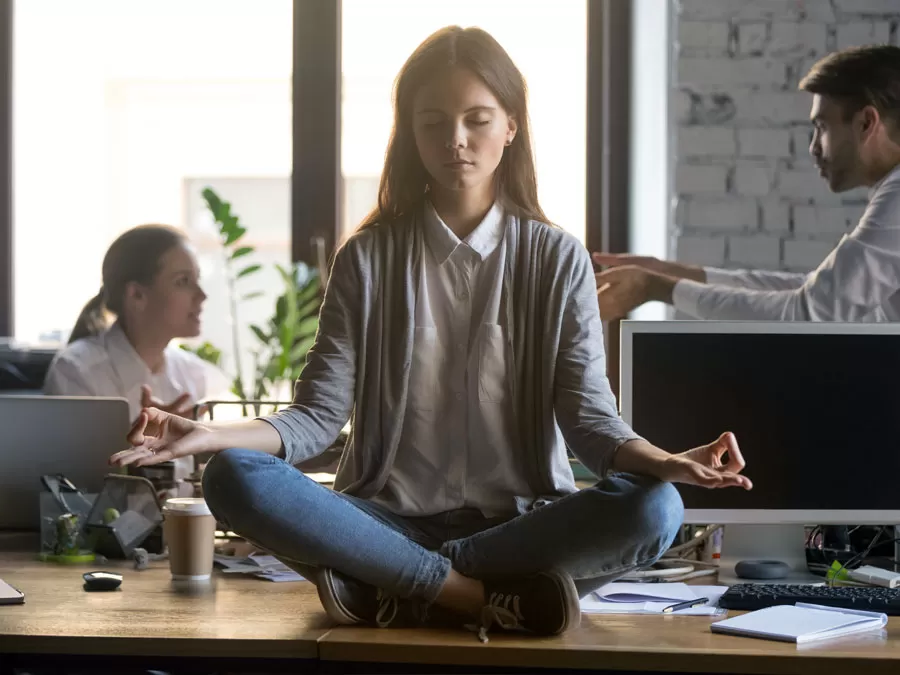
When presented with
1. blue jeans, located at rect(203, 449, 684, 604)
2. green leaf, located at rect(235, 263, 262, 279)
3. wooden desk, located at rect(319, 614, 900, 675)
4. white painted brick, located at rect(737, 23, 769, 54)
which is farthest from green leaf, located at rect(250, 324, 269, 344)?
wooden desk, located at rect(319, 614, 900, 675)

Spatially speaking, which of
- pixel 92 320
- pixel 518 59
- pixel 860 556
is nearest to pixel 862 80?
pixel 518 59

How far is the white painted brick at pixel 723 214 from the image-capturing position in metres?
2.98

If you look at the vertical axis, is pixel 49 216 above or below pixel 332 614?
above

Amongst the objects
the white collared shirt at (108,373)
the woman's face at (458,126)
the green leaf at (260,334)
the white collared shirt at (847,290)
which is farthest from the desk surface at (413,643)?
the green leaf at (260,334)

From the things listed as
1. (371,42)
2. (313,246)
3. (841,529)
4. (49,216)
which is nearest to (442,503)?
(841,529)

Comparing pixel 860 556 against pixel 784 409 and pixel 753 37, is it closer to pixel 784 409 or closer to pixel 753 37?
pixel 784 409

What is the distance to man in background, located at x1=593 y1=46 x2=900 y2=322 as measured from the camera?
250cm

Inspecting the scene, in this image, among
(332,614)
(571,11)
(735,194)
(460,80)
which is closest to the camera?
(332,614)

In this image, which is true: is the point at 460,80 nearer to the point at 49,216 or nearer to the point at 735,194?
the point at 735,194

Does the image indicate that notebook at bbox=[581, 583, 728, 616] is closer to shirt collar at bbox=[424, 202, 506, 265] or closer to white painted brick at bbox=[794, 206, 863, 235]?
shirt collar at bbox=[424, 202, 506, 265]

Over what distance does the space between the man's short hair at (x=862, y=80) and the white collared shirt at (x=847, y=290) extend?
0.18 m

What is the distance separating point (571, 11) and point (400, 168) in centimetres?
186

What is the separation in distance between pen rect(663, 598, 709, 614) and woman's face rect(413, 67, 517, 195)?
2.25 ft

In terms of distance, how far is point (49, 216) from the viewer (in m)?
3.76
